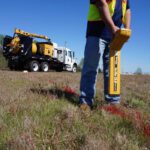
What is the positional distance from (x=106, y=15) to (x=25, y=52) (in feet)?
87.8

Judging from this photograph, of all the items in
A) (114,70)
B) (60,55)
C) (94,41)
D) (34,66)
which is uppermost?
(60,55)

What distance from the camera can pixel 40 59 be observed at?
34.0 meters

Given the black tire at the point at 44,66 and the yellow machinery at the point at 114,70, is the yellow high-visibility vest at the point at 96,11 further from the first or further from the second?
the black tire at the point at 44,66

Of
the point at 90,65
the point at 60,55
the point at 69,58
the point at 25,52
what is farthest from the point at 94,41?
the point at 69,58

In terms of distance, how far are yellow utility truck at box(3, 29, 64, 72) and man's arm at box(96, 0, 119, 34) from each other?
26636mm

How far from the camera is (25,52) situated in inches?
1268

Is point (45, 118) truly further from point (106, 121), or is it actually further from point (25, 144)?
point (25, 144)

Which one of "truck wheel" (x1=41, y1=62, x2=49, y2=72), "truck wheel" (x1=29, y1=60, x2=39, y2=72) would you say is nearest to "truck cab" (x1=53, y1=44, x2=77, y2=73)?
"truck wheel" (x1=41, y1=62, x2=49, y2=72)

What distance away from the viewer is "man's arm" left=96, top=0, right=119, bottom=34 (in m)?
5.79

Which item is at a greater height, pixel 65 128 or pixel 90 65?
pixel 90 65

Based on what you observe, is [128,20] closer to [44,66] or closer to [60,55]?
[44,66]

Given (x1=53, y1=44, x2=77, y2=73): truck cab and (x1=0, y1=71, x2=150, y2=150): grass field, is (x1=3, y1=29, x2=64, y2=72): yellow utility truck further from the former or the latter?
(x1=0, y1=71, x2=150, y2=150): grass field

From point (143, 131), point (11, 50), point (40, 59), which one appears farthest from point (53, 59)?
point (143, 131)

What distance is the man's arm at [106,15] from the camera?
5.79 metres
